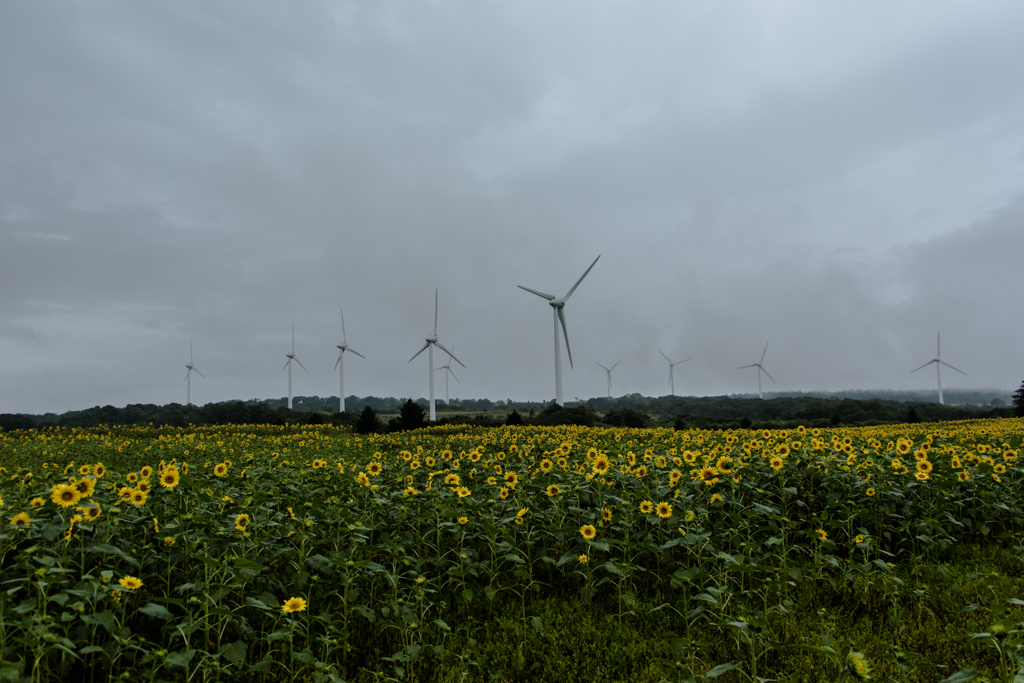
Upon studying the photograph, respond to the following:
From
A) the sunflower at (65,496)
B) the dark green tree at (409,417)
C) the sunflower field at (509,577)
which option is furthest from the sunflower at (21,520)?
the dark green tree at (409,417)

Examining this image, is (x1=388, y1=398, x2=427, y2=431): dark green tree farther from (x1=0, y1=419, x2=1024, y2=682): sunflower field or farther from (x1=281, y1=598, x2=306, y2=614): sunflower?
(x1=281, y1=598, x2=306, y2=614): sunflower

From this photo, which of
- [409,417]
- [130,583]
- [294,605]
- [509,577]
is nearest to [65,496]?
[130,583]

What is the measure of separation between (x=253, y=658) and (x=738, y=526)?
213 inches

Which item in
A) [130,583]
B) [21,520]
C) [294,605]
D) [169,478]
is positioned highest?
[169,478]

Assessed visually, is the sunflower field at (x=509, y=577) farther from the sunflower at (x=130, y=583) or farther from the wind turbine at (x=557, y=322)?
the wind turbine at (x=557, y=322)

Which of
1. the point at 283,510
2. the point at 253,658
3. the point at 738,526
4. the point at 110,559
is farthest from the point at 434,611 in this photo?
the point at 738,526

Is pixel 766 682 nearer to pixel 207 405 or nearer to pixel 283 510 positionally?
pixel 283 510

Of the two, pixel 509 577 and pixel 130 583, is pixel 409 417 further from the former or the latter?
pixel 130 583

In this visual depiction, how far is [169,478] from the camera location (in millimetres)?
5852

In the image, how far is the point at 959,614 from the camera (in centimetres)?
588

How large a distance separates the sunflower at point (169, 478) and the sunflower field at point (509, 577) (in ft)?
0.20

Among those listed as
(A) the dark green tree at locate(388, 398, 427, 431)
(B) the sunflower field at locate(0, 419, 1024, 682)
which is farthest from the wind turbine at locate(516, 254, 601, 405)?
(B) the sunflower field at locate(0, 419, 1024, 682)

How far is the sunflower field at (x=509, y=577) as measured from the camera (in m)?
4.52

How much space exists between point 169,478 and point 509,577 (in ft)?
12.9
